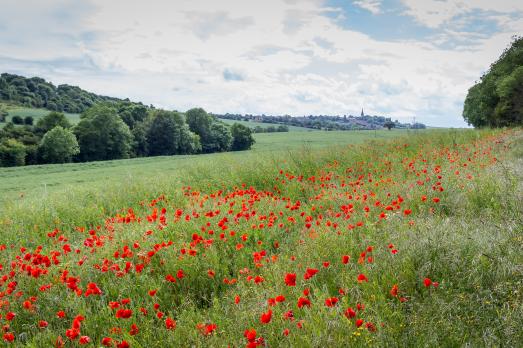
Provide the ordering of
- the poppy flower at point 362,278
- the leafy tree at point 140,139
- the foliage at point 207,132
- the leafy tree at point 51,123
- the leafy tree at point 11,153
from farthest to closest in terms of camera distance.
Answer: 1. the foliage at point 207,132
2. the leafy tree at point 140,139
3. the leafy tree at point 51,123
4. the leafy tree at point 11,153
5. the poppy flower at point 362,278

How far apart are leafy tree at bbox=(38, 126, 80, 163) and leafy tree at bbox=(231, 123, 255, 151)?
30610 mm

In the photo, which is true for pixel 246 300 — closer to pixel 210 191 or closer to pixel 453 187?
pixel 453 187

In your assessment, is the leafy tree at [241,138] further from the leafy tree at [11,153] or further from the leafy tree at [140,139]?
the leafy tree at [11,153]

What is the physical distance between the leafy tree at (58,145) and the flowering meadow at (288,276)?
45757mm

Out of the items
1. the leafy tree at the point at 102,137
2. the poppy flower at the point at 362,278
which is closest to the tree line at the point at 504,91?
the poppy flower at the point at 362,278

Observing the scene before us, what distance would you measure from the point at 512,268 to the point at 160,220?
501 cm

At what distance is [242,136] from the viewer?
7312 cm

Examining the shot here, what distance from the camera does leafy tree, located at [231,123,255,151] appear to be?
7325 centimetres

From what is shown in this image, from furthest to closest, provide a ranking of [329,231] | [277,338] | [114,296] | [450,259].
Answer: [329,231]
[114,296]
[450,259]
[277,338]

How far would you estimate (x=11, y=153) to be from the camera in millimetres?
45188

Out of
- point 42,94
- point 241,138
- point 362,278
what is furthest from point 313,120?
point 362,278

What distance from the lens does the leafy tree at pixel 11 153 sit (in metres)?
44.6

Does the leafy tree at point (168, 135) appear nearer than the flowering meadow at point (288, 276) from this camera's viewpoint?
No

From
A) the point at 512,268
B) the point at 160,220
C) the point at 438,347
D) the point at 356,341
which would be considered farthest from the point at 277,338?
the point at 160,220
